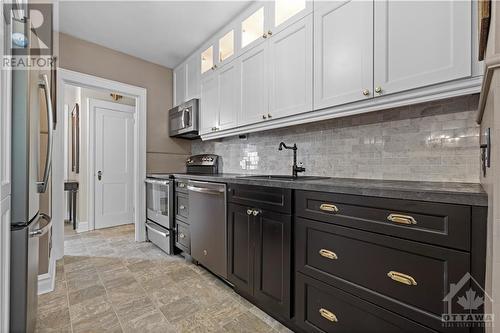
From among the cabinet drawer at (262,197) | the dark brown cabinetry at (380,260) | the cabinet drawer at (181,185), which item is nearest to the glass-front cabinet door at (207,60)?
the cabinet drawer at (181,185)

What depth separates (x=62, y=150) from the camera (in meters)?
2.75

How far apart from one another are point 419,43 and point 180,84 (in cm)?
304

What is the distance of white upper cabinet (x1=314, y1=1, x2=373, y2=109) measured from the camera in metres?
1.48

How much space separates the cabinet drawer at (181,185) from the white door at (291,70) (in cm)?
123

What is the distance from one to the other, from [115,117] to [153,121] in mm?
1314

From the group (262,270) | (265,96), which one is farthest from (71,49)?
(262,270)

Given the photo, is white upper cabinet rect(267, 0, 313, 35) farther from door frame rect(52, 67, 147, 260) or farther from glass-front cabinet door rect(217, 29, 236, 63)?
door frame rect(52, 67, 147, 260)

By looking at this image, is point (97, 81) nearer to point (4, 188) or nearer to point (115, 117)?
point (115, 117)

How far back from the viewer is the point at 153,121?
11.6 feet

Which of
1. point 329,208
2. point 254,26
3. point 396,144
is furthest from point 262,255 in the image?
point 254,26

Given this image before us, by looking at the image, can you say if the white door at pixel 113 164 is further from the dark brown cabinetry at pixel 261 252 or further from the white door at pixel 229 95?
the dark brown cabinetry at pixel 261 252

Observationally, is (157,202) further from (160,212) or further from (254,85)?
(254,85)

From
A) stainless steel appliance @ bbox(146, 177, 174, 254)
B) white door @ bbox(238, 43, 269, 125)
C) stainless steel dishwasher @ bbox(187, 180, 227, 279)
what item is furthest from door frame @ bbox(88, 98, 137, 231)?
white door @ bbox(238, 43, 269, 125)

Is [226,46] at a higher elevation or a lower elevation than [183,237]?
higher
